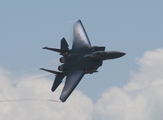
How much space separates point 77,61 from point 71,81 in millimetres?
3825

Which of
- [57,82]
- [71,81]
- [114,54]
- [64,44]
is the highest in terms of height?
[114,54]

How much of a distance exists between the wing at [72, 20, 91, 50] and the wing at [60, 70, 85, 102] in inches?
228

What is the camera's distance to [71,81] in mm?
113750

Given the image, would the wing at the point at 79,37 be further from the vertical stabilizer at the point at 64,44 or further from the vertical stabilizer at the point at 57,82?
the vertical stabilizer at the point at 57,82

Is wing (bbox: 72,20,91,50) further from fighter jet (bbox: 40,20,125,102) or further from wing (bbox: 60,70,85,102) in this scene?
wing (bbox: 60,70,85,102)

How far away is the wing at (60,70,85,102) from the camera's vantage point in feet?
365

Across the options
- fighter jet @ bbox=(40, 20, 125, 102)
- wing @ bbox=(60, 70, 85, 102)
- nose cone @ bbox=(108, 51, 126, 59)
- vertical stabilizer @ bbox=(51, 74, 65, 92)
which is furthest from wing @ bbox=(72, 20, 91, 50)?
nose cone @ bbox=(108, 51, 126, 59)

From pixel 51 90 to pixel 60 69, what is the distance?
4.18 m

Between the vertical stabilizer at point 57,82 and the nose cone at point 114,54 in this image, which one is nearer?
the nose cone at point 114,54

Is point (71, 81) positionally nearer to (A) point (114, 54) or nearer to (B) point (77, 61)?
(B) point (77, 61)

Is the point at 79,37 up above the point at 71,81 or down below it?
above

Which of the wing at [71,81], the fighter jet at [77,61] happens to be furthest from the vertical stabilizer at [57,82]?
the wing at [71,81]

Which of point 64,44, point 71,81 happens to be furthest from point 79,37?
point 71,81

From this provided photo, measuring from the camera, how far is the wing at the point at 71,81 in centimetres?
11131
